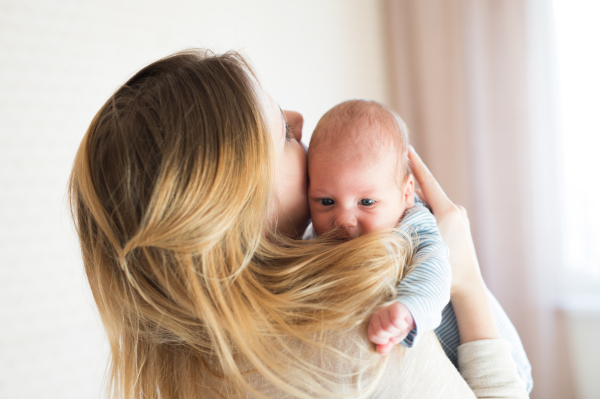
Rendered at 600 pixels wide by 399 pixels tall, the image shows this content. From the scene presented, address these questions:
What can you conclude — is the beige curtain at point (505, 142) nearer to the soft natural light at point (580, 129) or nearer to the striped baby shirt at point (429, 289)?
the soft natural light at point (580, 129)

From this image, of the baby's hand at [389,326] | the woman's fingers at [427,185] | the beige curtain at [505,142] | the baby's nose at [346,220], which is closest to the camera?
the baby's hand at [389,326]

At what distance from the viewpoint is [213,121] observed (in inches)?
25.7

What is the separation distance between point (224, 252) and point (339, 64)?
194cm

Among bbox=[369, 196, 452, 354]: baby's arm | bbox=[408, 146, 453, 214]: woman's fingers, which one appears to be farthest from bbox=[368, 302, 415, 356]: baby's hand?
bbox=[408, 146, 453, 214]: woman's fingers

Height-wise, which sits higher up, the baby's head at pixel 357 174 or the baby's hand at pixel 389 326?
the baby's head at pixel 357 174

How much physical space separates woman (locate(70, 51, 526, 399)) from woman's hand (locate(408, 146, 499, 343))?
0.86 feet

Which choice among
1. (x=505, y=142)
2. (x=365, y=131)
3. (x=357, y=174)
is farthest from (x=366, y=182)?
(x=505, y=142)

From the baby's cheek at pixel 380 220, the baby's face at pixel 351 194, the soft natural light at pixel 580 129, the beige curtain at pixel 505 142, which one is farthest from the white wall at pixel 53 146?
the soft natural light at pixel 580 129

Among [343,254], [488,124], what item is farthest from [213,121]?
[488,124]

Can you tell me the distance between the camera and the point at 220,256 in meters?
0.66

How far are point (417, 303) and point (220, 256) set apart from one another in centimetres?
32

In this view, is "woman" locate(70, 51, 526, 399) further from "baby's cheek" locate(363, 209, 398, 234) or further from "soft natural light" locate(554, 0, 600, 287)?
"soft natural light" locate(554, 0, 600, 287)

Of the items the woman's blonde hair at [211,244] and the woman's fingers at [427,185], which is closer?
the woman's blonde hair at [211,244]

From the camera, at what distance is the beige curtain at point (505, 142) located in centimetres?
202
